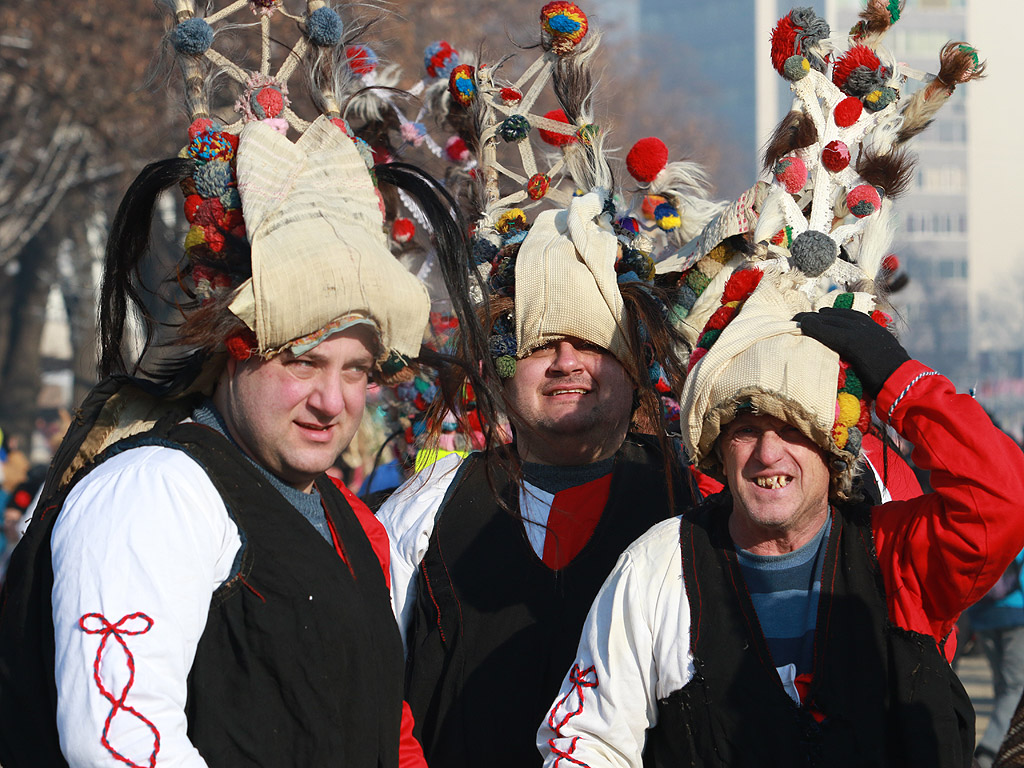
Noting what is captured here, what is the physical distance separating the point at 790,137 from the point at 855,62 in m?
0.26

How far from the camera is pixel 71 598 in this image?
204cm

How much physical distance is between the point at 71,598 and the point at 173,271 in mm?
1028

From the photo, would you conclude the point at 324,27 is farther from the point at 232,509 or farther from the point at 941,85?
the point at 941,85

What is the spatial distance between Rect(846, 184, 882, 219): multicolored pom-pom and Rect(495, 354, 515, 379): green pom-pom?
102cm

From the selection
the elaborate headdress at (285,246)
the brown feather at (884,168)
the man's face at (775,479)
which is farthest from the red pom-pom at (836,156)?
the elaborate headdress at (285,246)

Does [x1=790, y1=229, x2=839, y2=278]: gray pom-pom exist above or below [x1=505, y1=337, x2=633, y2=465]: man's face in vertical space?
above

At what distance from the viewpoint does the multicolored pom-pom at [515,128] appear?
4.05 m

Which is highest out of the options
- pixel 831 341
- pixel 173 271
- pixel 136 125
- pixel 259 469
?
pixel 136 125

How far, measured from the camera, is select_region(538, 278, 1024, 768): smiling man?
8.25ft

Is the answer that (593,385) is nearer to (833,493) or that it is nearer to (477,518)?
(477,518)

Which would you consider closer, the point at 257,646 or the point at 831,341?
the point at 257,646

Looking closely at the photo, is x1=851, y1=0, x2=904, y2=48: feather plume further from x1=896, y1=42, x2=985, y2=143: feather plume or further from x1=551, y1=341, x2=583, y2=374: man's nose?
x1=551, y1=341, x2=583, y2=374: man's nose

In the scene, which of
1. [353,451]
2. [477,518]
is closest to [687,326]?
[477,518]

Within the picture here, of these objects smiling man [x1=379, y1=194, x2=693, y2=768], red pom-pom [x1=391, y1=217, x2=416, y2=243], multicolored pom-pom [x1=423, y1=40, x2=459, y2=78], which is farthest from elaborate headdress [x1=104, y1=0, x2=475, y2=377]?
multicolored pom-pom [x1=423, y1=40, x2=459, y2=78]
